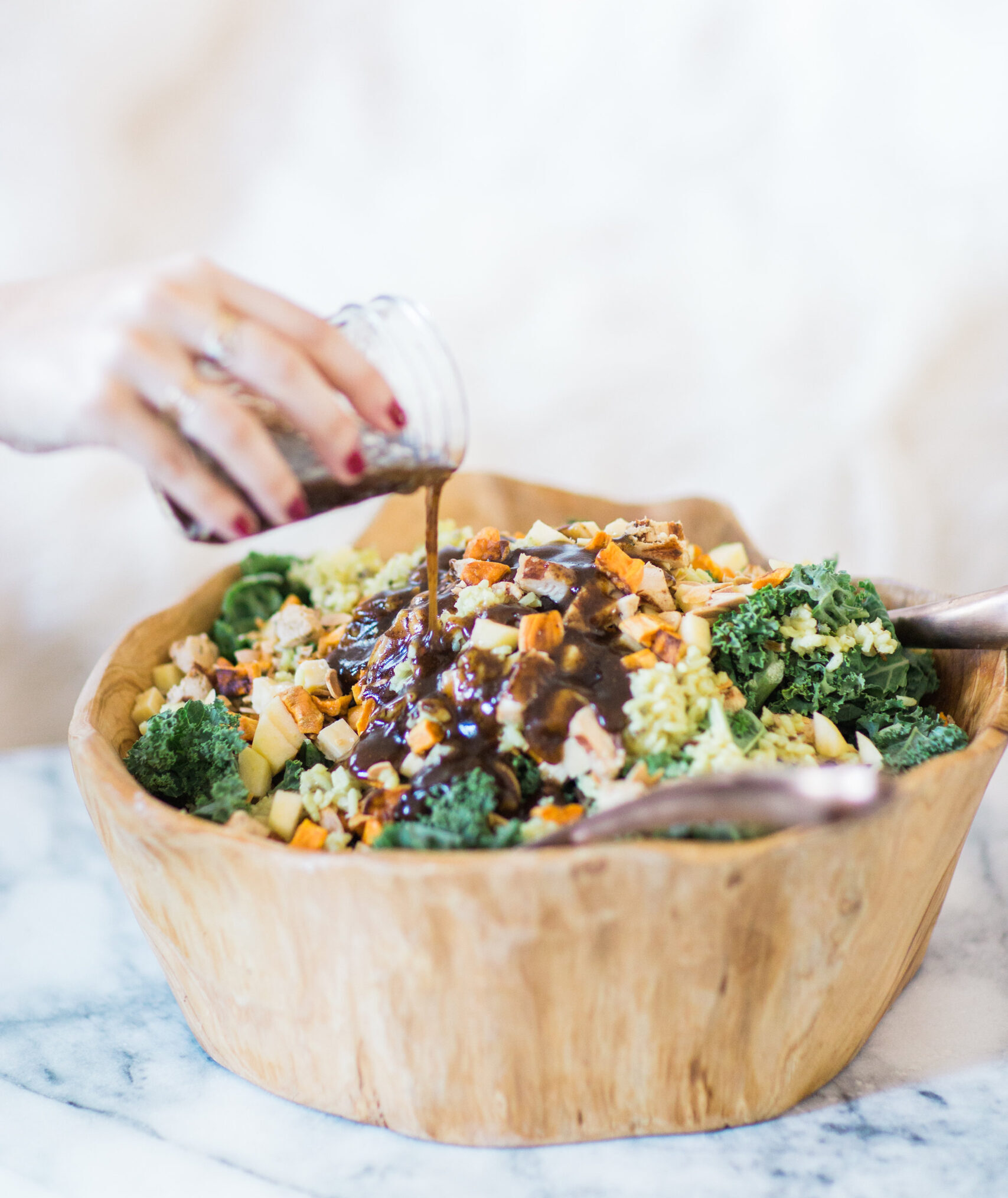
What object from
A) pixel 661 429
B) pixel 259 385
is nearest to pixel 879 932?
pixel 259 385

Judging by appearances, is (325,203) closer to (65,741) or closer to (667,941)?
(65,741)

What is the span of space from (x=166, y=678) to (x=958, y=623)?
5.93 ft

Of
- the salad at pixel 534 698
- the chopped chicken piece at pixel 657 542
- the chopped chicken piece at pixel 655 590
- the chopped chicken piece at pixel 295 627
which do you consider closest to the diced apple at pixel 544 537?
the salad at pixel 534 698

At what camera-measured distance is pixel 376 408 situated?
1662mm

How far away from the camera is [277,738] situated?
2113 mm

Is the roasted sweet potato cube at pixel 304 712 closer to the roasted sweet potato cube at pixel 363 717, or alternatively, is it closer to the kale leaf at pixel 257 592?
the roasted sweet potato cube at pixel 363 717

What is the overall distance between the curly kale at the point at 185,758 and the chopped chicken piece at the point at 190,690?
249 millimetres

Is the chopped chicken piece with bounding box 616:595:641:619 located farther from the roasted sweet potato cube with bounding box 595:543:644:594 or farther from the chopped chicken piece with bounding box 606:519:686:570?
the chopped chicken piece with bounding box 606:519:686:570

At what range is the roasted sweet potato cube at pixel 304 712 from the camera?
7.06 feet

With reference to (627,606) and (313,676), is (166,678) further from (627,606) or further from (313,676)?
(627,606)

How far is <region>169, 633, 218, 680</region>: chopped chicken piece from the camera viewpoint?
2.54 m

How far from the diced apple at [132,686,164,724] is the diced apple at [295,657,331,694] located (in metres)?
0.34

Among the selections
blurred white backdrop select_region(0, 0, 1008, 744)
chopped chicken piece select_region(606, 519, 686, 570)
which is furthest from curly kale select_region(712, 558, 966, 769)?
blurred white backdrop select_region(0, 0, 1008, 744)

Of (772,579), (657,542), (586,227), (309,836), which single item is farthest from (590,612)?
(586,227)
